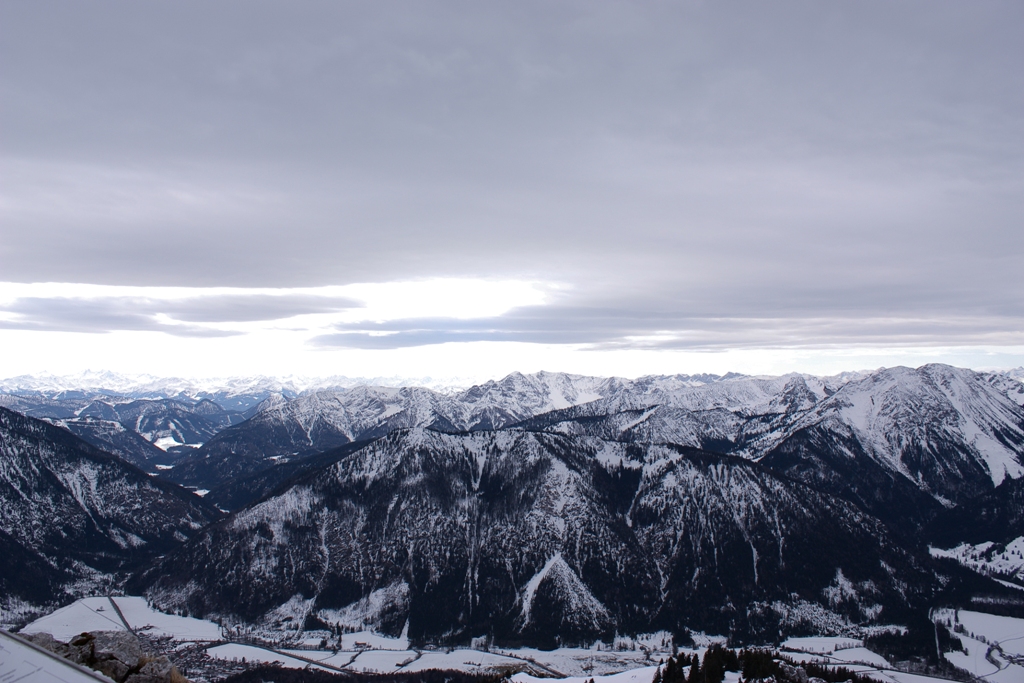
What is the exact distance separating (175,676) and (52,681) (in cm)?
690

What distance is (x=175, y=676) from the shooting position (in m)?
36.4

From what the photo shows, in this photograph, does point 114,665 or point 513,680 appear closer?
point 114,665

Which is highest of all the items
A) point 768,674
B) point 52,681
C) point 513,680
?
point 52,681

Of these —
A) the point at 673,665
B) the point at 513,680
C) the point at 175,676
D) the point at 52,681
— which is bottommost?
the point at 513,680

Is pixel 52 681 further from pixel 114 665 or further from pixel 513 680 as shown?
pixel 513 680

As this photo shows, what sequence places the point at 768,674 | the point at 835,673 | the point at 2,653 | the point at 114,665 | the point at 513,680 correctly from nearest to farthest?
1. the point at 2,653
2. the point at 114,665
3. the point at 768,674
4. the point at 835,673
5. the point at 513,680

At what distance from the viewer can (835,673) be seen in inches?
6624

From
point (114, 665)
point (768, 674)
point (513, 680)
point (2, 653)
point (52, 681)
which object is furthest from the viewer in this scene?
point (513, 680)

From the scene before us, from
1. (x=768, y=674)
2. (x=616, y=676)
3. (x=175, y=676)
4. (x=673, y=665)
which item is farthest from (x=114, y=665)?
(x=616, y=676)

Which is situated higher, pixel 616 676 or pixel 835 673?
pixel 835 673

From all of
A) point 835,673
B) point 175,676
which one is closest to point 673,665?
point 835,673

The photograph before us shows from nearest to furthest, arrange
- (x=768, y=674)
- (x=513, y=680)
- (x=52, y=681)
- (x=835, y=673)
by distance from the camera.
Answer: (x=52, y=681)
(x=768, y=674)
(x=835, y=673)
(x=513, y=680)

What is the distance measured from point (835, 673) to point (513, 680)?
97787 mm

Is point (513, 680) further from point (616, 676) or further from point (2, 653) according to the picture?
point (2, 653)
